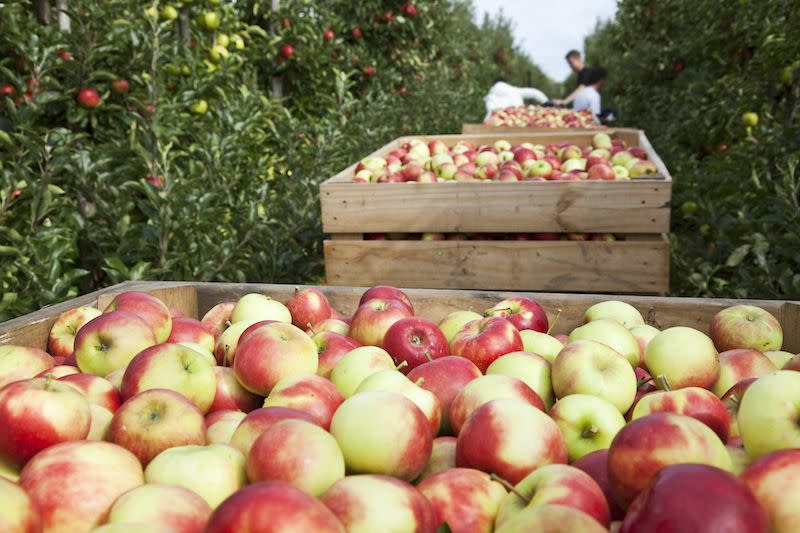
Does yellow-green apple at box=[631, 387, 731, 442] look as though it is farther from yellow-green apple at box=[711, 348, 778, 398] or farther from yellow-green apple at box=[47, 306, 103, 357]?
yellow-green apple at box=[47, 306, 103, 357]

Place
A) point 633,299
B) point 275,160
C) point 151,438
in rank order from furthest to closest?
point 275,160 → point 633,299 → point 151,438

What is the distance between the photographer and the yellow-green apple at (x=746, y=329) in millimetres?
1907

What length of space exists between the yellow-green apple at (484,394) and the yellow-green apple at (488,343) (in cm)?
24

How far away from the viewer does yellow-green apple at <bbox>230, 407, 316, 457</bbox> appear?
129 cm

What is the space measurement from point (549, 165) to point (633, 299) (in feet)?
8.04

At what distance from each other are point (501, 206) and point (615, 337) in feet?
6.41

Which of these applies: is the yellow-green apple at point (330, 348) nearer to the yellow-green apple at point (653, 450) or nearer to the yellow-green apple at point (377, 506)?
the yellow-green apple at point (377, 506)

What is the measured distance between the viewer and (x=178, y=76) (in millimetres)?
5016

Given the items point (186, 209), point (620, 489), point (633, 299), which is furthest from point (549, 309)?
point (186, 209)

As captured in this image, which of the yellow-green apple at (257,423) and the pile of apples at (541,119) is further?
the pile of apples at (541,119)

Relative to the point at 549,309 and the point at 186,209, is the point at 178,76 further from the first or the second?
the point at 549,309

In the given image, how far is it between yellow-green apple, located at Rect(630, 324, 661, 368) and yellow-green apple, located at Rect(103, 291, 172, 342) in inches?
51.3

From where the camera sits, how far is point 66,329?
2.05m

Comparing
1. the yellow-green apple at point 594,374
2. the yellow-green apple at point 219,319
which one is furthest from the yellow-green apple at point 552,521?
the yellow-green apple at point 219,319
